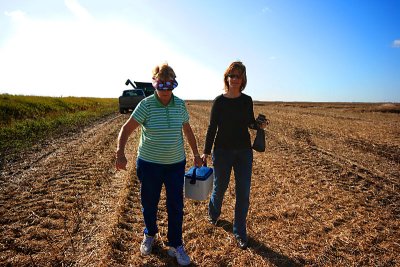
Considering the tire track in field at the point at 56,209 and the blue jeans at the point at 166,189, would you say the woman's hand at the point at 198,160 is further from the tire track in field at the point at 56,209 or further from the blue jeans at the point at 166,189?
the tire track in field at the point at 56,209

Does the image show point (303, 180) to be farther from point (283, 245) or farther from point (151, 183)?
point (151, 183)

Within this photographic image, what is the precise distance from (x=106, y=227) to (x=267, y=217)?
2.38m

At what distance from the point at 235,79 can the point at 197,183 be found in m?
1.37

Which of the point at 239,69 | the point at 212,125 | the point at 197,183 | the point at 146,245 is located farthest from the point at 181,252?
the point at 239,69

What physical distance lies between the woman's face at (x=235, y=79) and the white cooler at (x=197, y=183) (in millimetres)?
1145

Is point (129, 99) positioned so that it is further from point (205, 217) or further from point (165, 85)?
point (165, 85)

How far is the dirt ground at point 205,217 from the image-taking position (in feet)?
12.7

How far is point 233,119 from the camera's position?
411 cm

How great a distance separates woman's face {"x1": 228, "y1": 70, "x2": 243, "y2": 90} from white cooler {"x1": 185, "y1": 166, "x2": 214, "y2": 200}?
1.14 metres

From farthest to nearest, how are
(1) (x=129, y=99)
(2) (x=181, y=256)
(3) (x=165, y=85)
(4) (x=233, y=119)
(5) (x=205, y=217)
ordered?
(1) (x=129, y=99) → (5) (x=205, y=217) → (4) (x=233, y=119) → (2) (x=181, y=256) → (3) (x=165, y=85)

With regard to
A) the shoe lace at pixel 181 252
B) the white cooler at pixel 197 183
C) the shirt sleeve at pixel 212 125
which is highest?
the shirt sleeve at pixel 212 125

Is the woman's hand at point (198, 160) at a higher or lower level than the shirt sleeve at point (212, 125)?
lower

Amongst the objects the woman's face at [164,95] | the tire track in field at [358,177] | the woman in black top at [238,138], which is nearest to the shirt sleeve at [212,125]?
the woman in black top at [238,138]

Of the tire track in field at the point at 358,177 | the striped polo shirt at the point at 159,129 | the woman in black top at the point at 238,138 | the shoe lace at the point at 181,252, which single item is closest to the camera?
the striped polo shirt at the point at 159,129
